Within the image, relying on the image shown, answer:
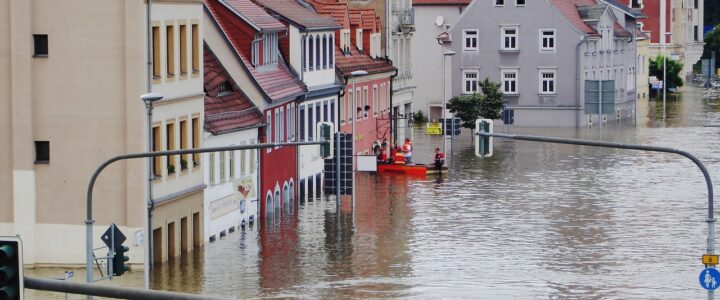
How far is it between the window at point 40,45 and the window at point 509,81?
62.6 meters

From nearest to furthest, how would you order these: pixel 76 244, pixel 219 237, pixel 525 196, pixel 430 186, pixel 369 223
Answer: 1. pixel 76 244
2. pixel 219 237
3. pixel 369 223
4. pixel 525 196
5. pixel 430 186

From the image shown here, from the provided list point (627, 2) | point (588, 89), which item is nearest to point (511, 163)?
point (588, 89)

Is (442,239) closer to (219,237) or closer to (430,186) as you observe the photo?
(219,237)

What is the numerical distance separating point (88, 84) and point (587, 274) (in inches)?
499

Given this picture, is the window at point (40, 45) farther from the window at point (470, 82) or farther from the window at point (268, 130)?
the window at point (470, 82)

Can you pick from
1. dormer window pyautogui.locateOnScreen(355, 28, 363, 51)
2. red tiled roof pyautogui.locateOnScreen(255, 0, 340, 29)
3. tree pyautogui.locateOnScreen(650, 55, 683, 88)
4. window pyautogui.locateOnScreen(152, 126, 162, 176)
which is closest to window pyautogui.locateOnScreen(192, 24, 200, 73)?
window pyautogui.locateOnScreen(152, 126, 162, 176)

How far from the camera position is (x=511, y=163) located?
76.7 meters

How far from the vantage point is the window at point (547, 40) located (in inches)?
3976

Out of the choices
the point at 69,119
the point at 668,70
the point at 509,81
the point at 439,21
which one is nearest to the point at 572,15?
the point at 509,81

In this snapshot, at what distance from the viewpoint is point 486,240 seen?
48.4m

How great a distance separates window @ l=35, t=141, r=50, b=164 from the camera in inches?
1640

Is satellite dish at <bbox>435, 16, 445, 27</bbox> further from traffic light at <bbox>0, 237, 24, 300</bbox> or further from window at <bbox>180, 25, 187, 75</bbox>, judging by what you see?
traffic light at <bbox>0, 237, 24, 300</bbox>

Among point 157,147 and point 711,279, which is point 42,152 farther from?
point 711,279

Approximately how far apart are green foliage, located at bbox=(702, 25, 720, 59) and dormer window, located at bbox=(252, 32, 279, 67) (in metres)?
135
